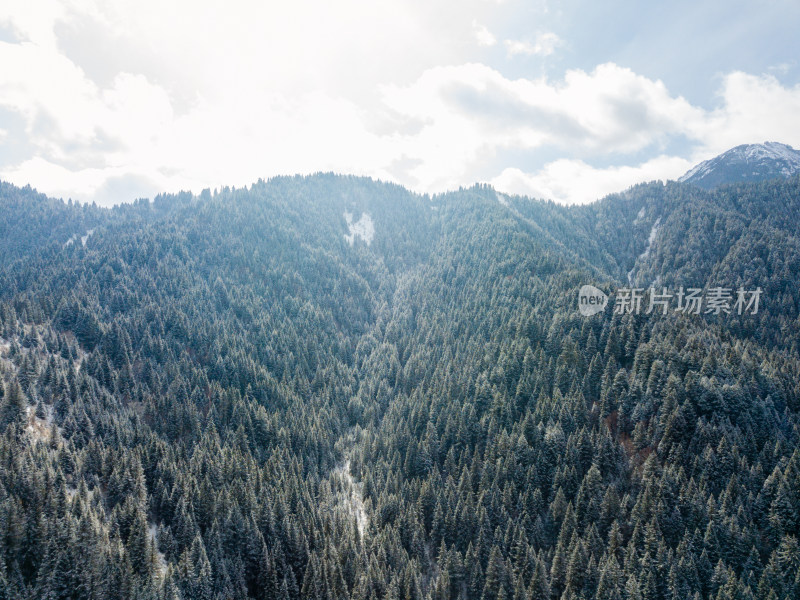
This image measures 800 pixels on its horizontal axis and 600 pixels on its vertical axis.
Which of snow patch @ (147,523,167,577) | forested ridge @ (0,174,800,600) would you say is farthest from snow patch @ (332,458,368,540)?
snow patch @ (147,523,167,577)

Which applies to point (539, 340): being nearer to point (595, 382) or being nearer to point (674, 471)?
point (595, 382)

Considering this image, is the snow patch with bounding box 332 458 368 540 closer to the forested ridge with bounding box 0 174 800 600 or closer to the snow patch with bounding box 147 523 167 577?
the forested ridge with bounding box 0 174 800 600

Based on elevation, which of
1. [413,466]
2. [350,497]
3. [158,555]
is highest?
[413,466]

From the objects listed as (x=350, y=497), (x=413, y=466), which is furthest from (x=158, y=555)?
(x=413, y=466)

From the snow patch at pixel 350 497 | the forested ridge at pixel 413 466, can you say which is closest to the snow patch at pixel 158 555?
the forested ridge at pixel 413 466

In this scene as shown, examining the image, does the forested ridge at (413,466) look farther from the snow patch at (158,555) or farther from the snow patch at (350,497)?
the snow patch at (158,555)

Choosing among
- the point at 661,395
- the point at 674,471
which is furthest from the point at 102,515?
the point at 661,395

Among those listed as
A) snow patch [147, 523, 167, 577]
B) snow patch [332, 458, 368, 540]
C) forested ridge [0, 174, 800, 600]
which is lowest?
snow patch [332, 458, 368, 540]

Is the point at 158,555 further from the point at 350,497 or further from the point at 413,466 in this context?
the point at 413,466

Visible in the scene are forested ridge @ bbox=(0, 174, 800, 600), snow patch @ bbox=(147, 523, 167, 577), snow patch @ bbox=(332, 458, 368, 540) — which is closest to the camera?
forested ridge @ bbox=(0, 174, 800, 600)

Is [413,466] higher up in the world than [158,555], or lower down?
higher up

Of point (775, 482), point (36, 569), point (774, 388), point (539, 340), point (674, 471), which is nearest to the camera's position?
point (36, 569)
